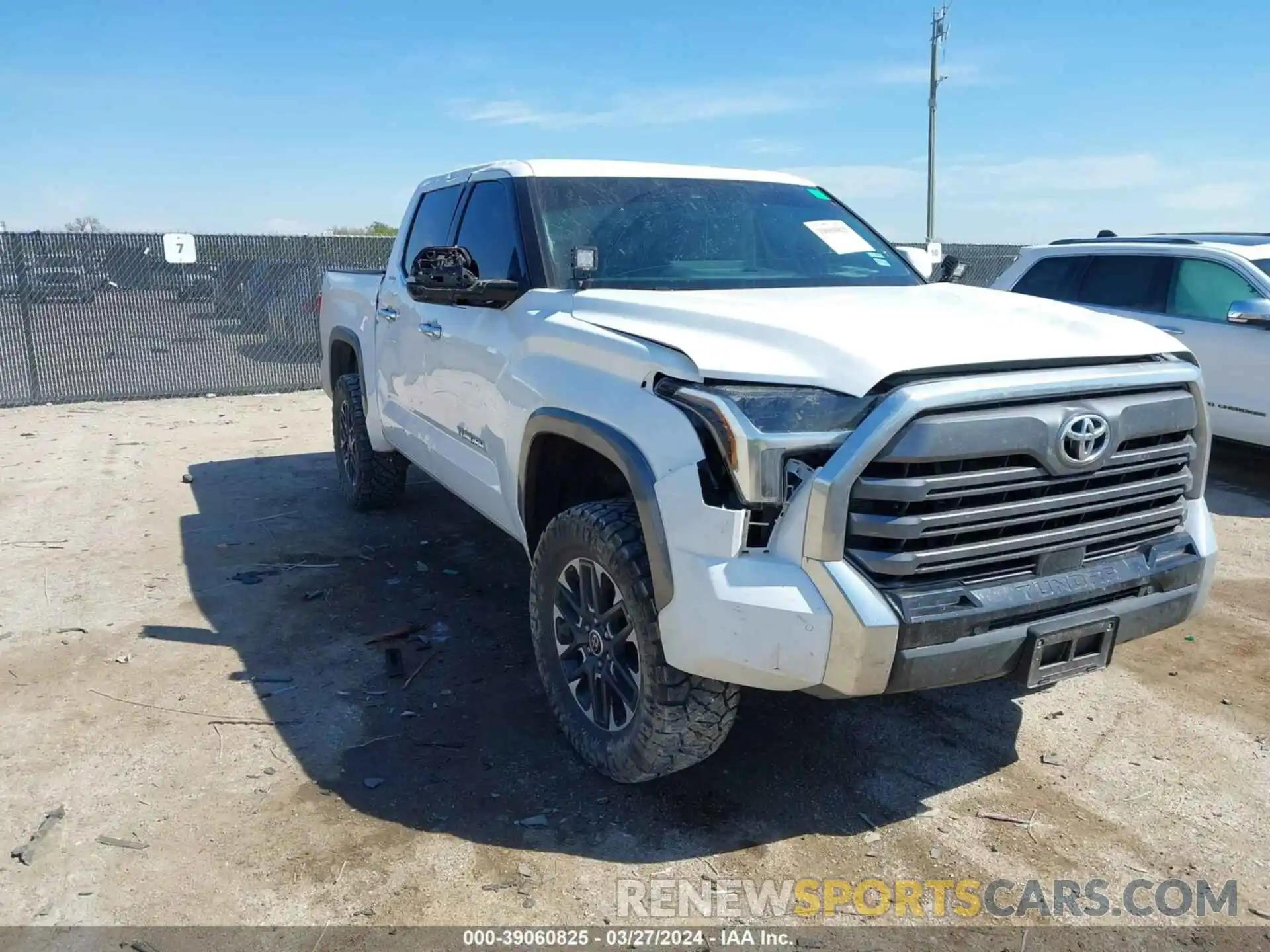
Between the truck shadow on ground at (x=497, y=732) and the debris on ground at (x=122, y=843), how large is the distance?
1.77 ft

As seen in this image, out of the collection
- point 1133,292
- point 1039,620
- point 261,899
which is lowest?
point 261,899

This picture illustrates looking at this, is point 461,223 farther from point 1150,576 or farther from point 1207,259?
point 1207,259

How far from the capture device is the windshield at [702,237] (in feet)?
12.9

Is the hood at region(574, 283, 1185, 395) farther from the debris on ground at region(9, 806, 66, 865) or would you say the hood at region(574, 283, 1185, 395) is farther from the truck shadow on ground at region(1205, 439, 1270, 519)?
the truck shadow on ground at region(1205, 439, 1270, 519)

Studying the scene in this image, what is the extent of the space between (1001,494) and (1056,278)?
657 cm

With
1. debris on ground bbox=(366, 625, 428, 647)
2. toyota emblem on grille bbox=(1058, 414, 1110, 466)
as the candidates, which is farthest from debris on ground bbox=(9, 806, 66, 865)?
toyota emblem on grille bbox=(1058, 414, 1110, 466)

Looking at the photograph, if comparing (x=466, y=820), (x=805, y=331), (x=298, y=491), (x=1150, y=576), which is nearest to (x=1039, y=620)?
(x=1150, y=576)

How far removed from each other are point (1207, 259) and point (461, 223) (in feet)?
19.1

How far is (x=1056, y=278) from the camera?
8.56 metres

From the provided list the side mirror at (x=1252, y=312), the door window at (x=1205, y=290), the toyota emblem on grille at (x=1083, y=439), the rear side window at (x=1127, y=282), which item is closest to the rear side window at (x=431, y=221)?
the toyota emblem on grille at (x=1083, y=439)

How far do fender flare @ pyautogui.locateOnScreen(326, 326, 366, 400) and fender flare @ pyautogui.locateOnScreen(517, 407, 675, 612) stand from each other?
315cm

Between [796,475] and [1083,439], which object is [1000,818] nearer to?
[1083,439]

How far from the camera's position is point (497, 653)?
444 cm

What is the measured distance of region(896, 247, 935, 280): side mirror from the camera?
4484mm
